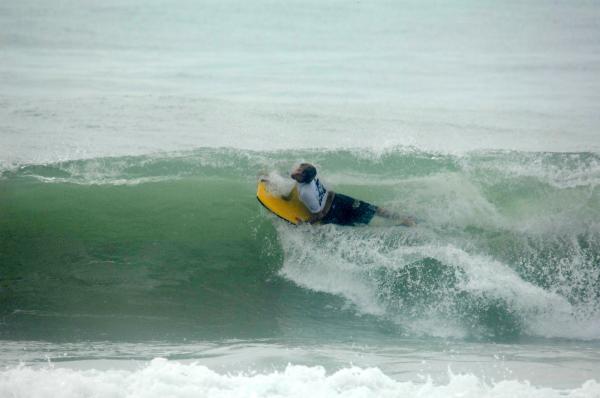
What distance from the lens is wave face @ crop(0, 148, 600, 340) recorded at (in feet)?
21.7

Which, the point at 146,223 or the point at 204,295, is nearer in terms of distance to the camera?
the point at 204,295

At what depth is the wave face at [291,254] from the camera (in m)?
6.61

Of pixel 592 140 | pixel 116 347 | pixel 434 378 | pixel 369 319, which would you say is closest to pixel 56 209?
pixel 116 347

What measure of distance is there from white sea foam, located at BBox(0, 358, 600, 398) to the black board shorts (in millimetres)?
2639

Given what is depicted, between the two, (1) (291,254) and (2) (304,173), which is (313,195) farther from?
(1) (291,254)

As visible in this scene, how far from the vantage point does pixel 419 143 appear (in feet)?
34.0

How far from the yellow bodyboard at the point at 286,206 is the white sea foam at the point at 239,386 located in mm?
2601

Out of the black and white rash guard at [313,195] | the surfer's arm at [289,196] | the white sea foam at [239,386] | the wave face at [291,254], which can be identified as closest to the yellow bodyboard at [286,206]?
the surfer's arm at [289,196]

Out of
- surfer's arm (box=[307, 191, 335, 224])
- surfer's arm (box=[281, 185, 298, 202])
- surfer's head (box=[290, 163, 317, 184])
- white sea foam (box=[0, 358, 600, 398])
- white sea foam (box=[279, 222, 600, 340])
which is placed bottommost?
white sea foam (box=[0, 358, 600, 398])

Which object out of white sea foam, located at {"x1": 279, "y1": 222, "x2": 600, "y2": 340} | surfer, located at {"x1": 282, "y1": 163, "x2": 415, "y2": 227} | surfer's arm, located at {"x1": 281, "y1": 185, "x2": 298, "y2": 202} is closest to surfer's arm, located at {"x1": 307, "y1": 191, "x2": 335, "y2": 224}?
surfer, located at {"x1": 282, "y1": 163, "x2": 415, "y2": 227}

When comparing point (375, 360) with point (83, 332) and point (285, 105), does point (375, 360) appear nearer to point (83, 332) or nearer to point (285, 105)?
point (83, 332)

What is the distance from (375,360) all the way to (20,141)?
728 centimetres

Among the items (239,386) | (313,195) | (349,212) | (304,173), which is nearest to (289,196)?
(313,195)

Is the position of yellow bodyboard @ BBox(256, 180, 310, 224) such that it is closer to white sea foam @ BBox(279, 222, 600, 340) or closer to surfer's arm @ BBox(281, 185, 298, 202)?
surfer's arm @ BBox(281, 185, 298, 202)
